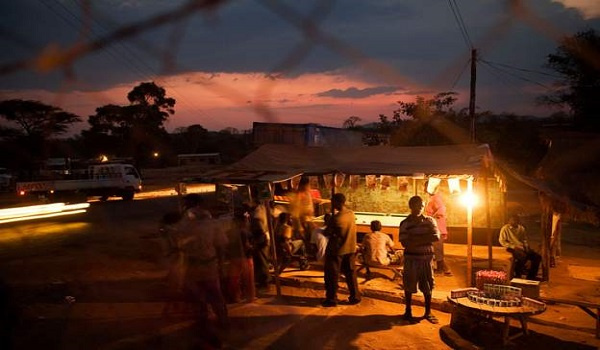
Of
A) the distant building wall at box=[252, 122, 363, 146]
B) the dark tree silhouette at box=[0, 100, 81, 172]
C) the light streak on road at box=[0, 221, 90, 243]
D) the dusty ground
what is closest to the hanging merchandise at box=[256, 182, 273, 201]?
the dusty ground

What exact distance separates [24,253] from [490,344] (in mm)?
11581

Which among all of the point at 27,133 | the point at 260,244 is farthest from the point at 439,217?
the point at 27,133

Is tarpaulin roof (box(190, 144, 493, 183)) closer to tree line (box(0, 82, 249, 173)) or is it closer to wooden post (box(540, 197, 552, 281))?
wooden post (box(540, 197, 552, 281))

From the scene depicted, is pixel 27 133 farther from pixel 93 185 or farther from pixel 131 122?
pixel 93 185

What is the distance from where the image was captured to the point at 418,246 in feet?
21.8

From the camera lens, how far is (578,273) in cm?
997

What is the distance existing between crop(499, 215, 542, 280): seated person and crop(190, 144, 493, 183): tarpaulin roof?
1.38 metres

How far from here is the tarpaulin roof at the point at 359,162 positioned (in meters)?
8.58

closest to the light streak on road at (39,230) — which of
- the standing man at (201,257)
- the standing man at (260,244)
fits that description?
the standing man at (260,244)

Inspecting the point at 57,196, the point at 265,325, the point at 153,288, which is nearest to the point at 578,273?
the point at 265,325

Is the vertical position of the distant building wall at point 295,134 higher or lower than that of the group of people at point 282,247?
higher

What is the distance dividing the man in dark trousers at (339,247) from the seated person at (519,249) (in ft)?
11.2

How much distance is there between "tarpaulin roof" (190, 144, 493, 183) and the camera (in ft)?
28.1

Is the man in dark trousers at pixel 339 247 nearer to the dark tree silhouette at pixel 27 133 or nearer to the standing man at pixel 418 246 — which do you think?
the standing man at pixel 418 246
